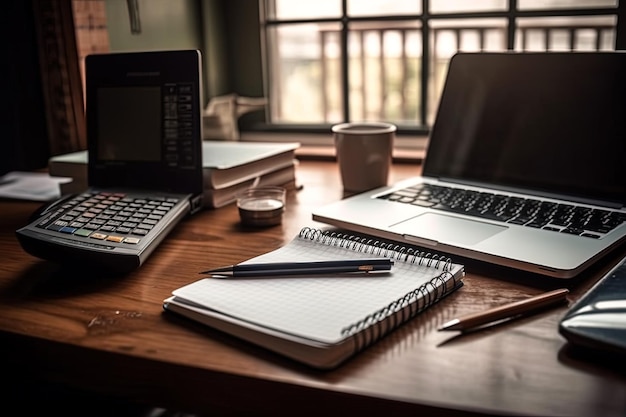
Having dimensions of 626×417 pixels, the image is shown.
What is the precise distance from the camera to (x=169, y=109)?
1006mm

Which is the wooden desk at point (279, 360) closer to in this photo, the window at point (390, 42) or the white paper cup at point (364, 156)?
the white paper cup at point (364, 156)

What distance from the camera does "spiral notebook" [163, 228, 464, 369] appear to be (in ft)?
1.93

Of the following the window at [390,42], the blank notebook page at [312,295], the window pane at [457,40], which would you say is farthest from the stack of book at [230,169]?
the window pane at [457,40]

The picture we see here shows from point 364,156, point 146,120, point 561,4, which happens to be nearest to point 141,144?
point 146,120

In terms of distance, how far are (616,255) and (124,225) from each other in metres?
0.59

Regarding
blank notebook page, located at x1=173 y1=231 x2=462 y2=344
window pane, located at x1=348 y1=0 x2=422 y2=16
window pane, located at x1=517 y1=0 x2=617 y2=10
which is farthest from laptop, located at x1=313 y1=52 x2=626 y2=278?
window pane, located at x1=348 y1=0 x2=422 y2=16

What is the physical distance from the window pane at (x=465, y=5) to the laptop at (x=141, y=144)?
2.31 feet

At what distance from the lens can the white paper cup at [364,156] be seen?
1.13 meters

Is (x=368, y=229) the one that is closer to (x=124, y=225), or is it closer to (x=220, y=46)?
(x=124, y=225)

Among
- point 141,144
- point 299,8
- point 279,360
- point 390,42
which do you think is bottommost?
point 279,360

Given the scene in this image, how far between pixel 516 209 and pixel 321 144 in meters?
0.79

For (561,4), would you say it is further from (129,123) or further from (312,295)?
(312,295)

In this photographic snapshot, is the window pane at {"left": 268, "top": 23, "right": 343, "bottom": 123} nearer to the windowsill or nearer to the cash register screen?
the windowsill

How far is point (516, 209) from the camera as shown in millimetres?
909
